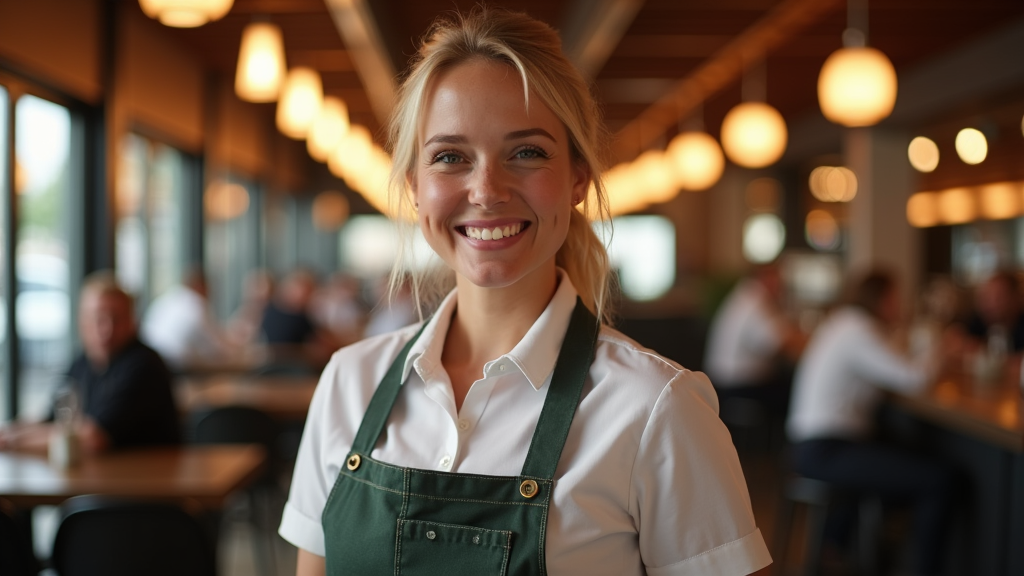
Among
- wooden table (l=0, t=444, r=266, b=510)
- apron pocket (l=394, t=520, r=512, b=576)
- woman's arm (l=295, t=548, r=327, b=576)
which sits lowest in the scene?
wooden table (l=0, t=444, r=266, b=510)

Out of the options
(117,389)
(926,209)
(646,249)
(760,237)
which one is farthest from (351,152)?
(646,249)

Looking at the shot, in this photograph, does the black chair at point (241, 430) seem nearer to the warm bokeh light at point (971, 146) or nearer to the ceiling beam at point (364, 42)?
the ceiling beam at point (364, 42)

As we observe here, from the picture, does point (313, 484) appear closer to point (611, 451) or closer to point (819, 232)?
point (611, 451)

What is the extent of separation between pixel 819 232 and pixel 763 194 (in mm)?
1484

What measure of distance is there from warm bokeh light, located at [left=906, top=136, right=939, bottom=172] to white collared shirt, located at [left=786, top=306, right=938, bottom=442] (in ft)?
16.8

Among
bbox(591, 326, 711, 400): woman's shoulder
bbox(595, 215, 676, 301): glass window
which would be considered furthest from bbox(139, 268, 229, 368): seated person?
bbox(595, 215, 676, 301): glass window

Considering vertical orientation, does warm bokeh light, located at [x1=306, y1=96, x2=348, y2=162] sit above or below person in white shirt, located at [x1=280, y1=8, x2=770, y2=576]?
above

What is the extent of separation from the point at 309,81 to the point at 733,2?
2.76m

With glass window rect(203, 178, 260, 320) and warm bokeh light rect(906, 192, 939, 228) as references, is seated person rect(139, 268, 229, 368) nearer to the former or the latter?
glass window rect(203, 178, 260, 320)

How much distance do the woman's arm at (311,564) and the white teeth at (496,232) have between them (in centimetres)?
59

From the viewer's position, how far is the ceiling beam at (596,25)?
5.94 metres

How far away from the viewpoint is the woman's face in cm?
136

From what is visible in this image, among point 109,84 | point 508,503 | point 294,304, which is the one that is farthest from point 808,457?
point 294,304

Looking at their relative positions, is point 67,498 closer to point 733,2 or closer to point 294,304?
point 733,2
